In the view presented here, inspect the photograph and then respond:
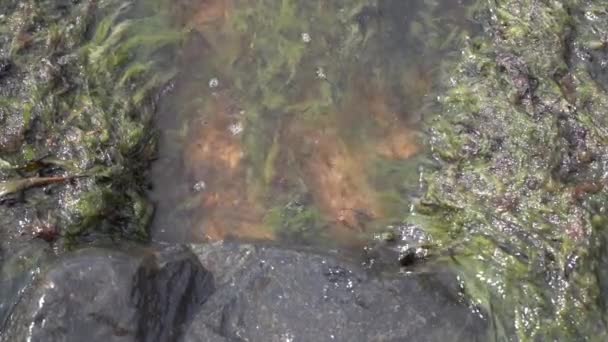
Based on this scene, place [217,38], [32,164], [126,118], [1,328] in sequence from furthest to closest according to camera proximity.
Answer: [217,38] → [126,118] → [32,164] → [1,328]

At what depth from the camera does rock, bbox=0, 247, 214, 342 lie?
102 inches

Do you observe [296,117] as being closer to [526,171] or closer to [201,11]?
[201,11]

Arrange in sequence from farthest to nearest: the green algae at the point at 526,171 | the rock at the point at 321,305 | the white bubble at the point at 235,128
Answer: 1. the white bubble at the point at 235,128
2. the green algae at the point at 526,171
3. the rock at the point at 321,305

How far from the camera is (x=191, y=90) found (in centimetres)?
353

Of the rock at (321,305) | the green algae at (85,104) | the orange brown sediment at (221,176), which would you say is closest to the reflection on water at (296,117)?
the orange brown sediment at (221,176)

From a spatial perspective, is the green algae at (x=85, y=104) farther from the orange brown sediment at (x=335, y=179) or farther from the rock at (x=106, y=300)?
the orange brown sediment at (x=335, y=179)

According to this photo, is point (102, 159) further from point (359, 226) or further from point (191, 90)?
point (359, 226)

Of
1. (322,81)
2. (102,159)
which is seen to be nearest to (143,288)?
(102,159)

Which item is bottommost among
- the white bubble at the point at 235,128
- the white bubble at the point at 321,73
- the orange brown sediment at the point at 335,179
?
the orange brown sediment at the point at 335,179

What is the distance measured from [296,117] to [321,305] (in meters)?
1.07

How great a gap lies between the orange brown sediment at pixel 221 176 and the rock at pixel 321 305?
0.81 feet

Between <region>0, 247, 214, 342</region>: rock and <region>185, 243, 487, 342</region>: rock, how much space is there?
5.2 inches

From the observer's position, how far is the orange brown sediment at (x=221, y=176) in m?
3.25

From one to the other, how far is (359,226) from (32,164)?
156 centimetres
